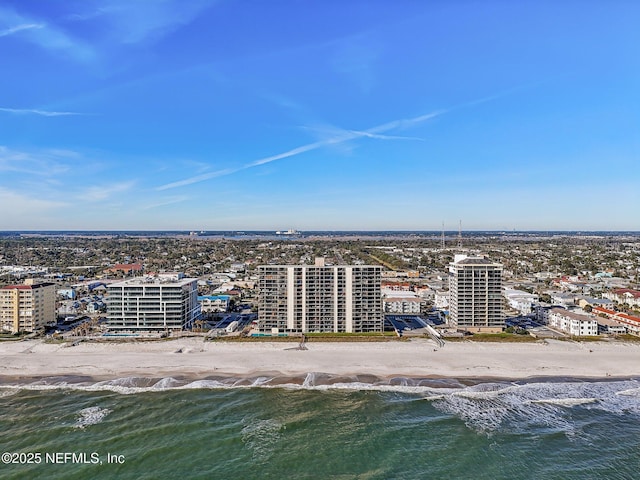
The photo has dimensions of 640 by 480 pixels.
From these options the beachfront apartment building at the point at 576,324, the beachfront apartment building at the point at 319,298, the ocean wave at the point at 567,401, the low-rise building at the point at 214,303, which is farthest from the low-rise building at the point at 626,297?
the low-rise building at the point at 214,303

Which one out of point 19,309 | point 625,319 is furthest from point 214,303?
point 625,319

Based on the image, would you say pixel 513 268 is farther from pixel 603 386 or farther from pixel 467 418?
pixel 467 418

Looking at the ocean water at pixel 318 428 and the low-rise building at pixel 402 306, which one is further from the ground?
the low-rise building at pixel 402 306

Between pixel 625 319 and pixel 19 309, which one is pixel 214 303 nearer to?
pixel 19 309

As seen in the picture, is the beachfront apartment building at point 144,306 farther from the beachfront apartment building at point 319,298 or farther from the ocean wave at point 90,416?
the ocean wave at point 90,416

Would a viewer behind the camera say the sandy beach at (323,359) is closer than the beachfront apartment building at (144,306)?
Yes

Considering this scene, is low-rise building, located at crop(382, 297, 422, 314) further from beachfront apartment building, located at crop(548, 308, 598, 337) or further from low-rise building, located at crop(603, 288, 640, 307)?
low-rise building, located at crop(603, 288, 640, 307)
